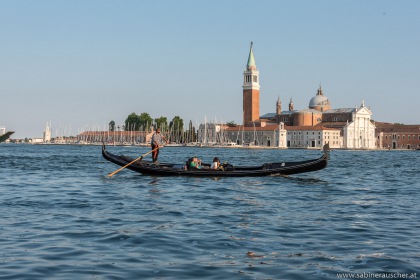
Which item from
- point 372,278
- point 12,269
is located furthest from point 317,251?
point 12,269

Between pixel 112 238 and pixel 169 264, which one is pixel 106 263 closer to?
pixel 169 264

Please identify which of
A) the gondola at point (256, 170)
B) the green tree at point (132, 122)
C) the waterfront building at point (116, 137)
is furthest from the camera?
the green tree at point (132, 122)

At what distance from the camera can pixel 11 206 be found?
1336cm

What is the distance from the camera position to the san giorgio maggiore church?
430 feet

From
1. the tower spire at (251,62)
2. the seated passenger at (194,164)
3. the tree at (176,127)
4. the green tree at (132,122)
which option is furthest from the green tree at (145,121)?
the seated passenger at (194,164)

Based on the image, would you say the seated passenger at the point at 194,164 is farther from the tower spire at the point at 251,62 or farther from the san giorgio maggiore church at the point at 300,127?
the tower spire at the point at 251,62

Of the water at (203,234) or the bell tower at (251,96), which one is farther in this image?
the bell tower at (251,96)

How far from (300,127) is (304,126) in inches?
42.0

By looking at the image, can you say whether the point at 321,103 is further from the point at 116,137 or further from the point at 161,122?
the point at 116,137

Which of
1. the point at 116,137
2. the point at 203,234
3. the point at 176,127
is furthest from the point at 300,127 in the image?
the point at 203,234

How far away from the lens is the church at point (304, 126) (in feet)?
429

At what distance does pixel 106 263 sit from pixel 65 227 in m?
3.00

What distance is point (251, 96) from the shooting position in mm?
136875

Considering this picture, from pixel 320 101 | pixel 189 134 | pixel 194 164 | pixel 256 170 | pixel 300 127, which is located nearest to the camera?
pixel 256 170
